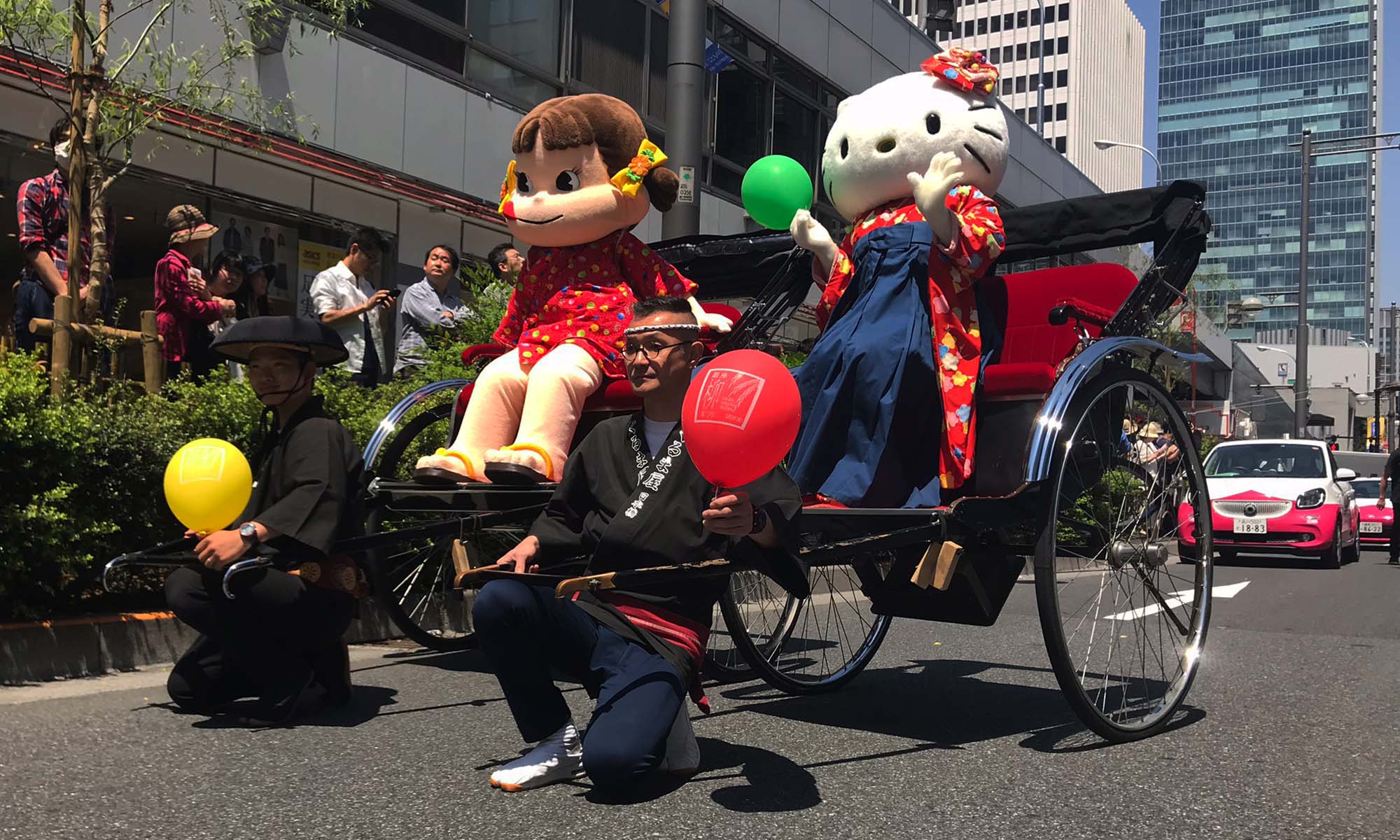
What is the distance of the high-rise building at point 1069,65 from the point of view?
97938 mm

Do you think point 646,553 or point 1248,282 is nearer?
point 646,553

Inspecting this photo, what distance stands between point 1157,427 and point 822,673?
1.66 m

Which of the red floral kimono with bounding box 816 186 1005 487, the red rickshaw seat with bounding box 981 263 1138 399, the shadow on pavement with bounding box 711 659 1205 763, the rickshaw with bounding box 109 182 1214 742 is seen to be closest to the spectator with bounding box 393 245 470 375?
the rickshaw with bounding box 109 182 1214 742

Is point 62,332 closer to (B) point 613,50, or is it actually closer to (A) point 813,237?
(A) point 813,237

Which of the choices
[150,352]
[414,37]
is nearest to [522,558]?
[150,352]

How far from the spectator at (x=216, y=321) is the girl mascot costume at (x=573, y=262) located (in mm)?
2971

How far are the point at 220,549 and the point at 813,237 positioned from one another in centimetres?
248

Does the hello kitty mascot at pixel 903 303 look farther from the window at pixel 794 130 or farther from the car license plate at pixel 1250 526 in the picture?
the window at pixel 794 130

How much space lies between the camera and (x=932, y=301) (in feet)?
14.7

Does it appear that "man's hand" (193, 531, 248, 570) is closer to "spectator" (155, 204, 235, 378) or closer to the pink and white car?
"spectator" (155, 204, 235, 378)

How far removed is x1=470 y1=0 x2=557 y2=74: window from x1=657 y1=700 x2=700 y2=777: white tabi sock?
36.4 feet

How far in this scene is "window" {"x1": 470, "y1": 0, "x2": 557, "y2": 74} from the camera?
1331 centimetres

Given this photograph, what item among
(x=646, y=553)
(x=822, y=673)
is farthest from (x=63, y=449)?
(x=822, y=673)

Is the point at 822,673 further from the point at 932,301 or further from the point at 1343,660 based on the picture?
the point at 1343,660
